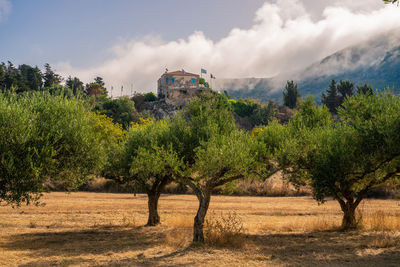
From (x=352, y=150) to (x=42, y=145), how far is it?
1696cm

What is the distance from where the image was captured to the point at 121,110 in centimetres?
11962

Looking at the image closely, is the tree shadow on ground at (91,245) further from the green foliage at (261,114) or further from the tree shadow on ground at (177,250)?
the green foliage at (261,114)

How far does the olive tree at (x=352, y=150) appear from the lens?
18844 mm

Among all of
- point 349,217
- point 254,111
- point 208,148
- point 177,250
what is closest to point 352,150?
point 349,217

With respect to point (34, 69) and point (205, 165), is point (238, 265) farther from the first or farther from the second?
point (34, 69)

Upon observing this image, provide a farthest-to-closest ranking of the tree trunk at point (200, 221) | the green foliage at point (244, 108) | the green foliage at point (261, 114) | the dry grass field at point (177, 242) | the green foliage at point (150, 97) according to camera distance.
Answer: the green foliage at point (150, 97)
the green foliage at point (244, 108)
the green foliage at point (261, 114)
the tree trunk at point (200, 221)
the dry grass field at point (177, 242)

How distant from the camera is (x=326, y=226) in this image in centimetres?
2494

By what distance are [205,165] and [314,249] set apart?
7663mm

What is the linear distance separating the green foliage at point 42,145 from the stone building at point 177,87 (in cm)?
13035

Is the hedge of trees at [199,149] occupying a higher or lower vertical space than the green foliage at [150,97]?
lower

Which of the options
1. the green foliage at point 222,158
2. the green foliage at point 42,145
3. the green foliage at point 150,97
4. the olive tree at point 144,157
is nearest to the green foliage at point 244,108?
the green foliage at point 150,97

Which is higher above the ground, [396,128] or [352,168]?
[396,128]

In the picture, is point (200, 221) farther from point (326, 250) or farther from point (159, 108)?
point (159, 108)

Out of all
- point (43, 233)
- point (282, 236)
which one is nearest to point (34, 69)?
point (43, 233)
